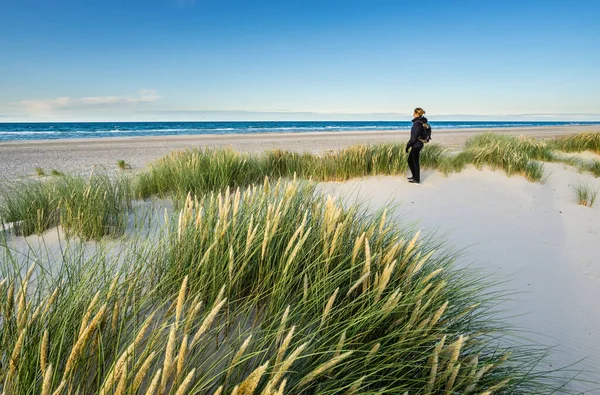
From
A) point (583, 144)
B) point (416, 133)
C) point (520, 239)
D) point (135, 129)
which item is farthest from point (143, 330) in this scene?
point (135, 129)

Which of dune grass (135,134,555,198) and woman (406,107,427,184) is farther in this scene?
woman (406,107,427,184)

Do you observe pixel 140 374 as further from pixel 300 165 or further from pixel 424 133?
pixel 424 133

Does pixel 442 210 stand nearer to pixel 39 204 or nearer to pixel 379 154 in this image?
pixel 379 154

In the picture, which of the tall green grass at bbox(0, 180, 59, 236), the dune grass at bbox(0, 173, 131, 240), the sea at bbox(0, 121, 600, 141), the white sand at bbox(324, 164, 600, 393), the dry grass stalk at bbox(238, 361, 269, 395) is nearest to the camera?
the dry grass stalk at bbox(238, 361, 269, 395)

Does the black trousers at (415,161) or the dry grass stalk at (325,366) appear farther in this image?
the black trousers at (415,161)

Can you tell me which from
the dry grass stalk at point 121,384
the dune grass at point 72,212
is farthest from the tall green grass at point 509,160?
the dry grass stalk at point 121,384

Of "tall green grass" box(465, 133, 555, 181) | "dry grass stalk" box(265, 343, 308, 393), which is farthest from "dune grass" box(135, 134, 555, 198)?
"dry grass stalk" box(265, 343, 308, 393)

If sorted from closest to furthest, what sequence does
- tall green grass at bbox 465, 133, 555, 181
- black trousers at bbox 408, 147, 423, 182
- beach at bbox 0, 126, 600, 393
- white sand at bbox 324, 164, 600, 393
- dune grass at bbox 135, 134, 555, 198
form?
beach at bbox 0, 126, 600, 393 < white sand at bbox 324, 164, 600, 393 < dune grass at bbox 135, 134, 555, 198 < black trousers at bbox 408, 147, 423, 182 < tall green grass at bbox 465, 133, 555, 181

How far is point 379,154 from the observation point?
26.3 feet

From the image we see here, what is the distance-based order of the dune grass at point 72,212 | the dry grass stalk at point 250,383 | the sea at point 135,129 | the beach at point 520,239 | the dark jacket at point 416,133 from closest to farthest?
the dry grass stalk at point 250,383 → the beach at point 520,239 → the dune grass at point 72,212 → the dark jacket at point 416,133 → the sea at point 135,129

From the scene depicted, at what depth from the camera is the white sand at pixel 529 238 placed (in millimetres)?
2858

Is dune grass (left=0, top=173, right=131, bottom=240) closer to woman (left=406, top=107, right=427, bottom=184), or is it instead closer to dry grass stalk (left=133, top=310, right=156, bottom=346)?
dry grass stalk (left=133, top=310, right=156, bottom=346)

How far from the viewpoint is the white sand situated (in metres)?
2.86

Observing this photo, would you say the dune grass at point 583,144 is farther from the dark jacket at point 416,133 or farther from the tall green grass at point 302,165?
the dark jacket at point 416,133
